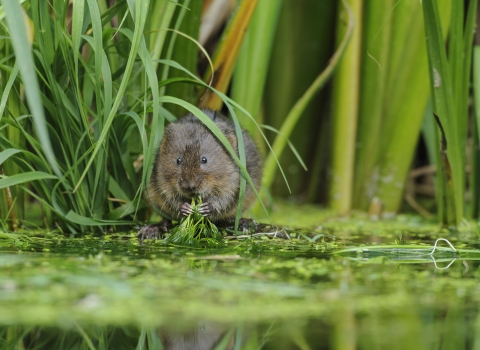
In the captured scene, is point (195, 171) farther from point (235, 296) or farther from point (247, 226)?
point (235, 296)

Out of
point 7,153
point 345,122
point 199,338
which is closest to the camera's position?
point 199,338

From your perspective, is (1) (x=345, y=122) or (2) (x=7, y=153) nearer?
(2) (x=7, y=153)

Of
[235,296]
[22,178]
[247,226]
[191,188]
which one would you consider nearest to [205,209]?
[191,188]

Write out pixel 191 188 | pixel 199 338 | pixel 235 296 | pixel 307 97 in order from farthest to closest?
1. pixel 307 97
2. pixel 191 188
3. pixel 235 296
4. pixel 199 338

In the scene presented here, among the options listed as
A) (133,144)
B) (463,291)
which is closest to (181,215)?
(133,144)

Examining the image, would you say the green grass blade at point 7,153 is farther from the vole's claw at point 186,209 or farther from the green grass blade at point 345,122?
the green grass blade at point 345,122

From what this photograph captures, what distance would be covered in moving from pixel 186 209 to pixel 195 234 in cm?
13

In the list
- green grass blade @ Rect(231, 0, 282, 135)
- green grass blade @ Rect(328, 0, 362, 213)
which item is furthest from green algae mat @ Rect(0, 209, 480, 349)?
green grass blade @ Rect(328, 0, 362, 213)

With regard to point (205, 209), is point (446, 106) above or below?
above

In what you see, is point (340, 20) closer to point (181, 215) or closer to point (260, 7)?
point (260, 7)

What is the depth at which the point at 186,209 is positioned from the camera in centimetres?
281

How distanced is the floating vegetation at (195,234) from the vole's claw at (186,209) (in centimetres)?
2

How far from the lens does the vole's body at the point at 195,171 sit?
2.91 metres

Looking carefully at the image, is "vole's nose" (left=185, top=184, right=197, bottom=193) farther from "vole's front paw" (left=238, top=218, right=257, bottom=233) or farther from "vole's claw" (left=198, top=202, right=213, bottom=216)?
"vole's front paw" (left=238, top=218, right=257, bottom=233)
